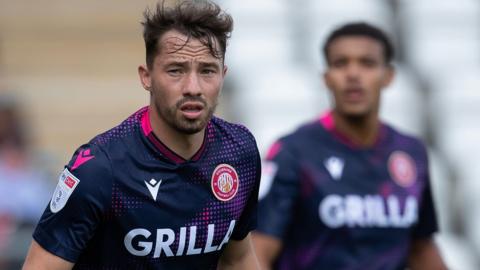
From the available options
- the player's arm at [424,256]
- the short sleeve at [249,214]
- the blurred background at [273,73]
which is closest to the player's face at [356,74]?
the player's arm at [424,256]

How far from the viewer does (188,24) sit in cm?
431

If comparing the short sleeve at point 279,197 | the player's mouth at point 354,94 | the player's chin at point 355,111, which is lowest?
the short sleeve at point 279,197

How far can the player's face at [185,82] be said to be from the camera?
167 inches

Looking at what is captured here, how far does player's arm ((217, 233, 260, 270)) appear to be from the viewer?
15.6 feet

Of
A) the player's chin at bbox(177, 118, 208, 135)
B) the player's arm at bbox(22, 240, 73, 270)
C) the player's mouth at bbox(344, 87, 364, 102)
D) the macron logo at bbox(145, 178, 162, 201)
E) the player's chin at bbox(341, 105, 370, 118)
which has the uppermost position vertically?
the player's chin at bbox(177, 118, 208, 135)

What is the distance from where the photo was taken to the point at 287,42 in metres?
12.0

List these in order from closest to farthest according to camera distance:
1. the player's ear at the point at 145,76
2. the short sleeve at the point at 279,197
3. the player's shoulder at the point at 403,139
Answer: the player's ear at the point at 145,76, the short sleeve at the point at 279,197, the player's shoulder at the point at 403,139

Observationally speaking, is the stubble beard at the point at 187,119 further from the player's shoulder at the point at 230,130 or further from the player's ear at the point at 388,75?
the player's ear at the point at 388,75

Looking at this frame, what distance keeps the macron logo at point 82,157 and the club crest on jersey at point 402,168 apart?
96.3 inches

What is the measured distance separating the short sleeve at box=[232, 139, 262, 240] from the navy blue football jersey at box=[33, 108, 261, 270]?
0.07 metres

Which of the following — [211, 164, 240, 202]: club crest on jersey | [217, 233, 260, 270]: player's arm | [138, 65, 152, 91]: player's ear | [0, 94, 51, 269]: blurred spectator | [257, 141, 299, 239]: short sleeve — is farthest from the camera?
[0, 94, 51, 269]: blurred spectator

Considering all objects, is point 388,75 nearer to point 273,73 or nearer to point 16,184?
point 16,184

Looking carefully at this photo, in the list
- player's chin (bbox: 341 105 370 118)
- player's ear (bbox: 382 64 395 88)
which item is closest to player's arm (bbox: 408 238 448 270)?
player's chin (bbox: 341 105 370 118)

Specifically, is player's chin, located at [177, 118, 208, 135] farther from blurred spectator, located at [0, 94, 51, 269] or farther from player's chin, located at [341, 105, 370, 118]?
blurred spectator, located at [0, 94, 51, 269]
